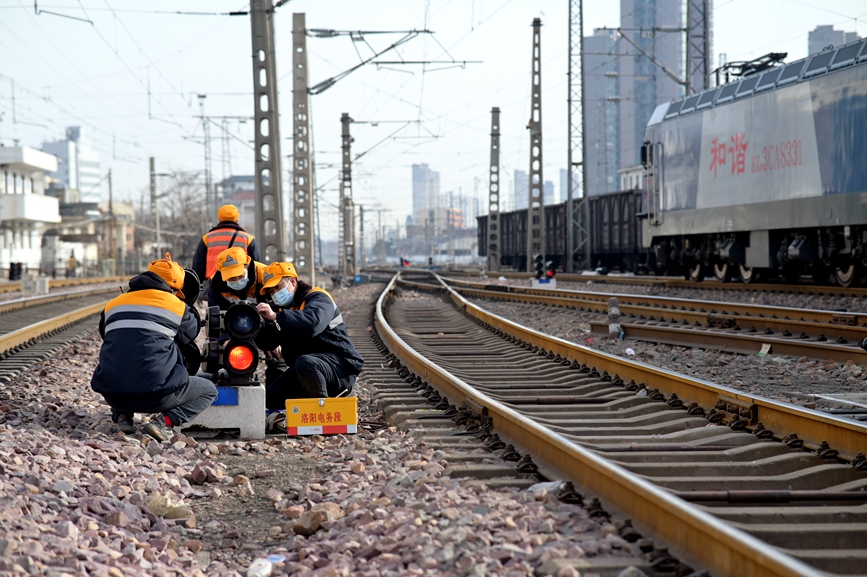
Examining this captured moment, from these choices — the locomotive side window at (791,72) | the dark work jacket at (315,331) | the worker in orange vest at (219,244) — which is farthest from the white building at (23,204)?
the dark work jacket at (315,331)

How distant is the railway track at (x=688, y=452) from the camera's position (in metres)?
3.72

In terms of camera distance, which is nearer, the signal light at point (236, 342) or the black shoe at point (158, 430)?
the black shoe at point (158, 430)

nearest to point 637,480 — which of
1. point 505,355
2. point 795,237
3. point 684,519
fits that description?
point 684,519

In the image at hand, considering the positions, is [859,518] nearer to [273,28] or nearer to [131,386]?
[131,386]

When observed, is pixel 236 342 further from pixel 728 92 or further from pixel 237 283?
pixel 728 92

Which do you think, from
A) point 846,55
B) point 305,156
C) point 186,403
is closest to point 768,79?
point 846,55

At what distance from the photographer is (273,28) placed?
19.1 m

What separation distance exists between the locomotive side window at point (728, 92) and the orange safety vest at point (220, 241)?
1401cm

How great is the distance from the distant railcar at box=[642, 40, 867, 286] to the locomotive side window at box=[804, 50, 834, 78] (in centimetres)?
2

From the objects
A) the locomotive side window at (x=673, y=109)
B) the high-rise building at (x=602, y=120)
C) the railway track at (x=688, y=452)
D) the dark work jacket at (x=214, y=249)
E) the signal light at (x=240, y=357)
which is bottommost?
the railway track at (x=688, y=452)

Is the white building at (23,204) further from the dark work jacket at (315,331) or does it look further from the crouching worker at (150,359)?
the crouching worker at (150,359)

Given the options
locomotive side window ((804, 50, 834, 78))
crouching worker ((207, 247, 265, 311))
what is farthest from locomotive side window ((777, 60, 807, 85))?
crouching worker ((207, 247, 265, 311))

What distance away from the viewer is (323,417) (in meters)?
7.10

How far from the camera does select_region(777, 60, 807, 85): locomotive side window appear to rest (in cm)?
1795
